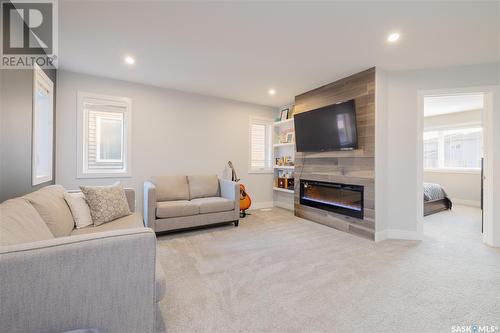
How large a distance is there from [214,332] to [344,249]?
1959 millimetres

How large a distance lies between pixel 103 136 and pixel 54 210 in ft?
7.56

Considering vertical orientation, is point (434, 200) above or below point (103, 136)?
below

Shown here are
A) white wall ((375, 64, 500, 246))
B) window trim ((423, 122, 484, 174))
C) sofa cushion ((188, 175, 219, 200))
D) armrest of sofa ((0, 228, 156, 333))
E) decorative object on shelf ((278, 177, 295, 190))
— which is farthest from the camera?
window trim ((423, 122, 484, 174))

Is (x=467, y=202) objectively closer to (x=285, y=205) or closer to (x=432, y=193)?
(x=432, y=193)

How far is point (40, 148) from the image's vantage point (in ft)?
9.50

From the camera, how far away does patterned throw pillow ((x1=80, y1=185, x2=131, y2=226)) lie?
2.19m

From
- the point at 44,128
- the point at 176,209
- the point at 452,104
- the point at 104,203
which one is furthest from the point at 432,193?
the point at 44,128

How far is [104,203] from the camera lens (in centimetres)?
225

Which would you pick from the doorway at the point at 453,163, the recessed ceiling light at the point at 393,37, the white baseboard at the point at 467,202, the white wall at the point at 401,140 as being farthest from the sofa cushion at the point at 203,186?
the white baseboard at the point at 467,202

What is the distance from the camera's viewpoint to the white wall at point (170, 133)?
3.29m

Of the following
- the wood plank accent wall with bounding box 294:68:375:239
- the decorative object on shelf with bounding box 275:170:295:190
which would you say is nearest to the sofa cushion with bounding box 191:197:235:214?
the wood plank accent wall with bounding box 294:68:375:239

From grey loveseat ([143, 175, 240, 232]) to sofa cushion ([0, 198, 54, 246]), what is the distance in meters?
1.65

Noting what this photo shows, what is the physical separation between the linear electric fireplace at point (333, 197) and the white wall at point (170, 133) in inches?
49.0

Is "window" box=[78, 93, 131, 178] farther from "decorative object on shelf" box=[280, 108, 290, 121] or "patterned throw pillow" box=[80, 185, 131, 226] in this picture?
"decorative object on shelf" box=[280, 108, 290, 121]
